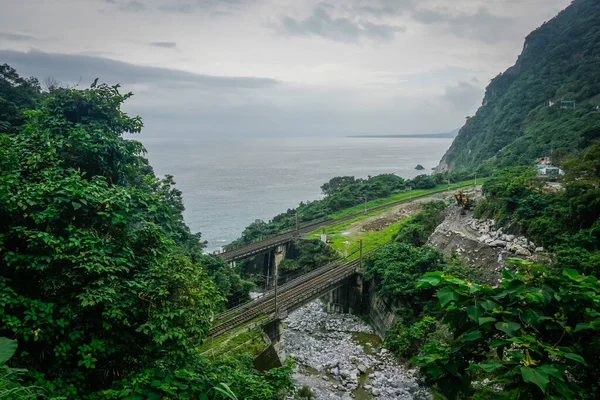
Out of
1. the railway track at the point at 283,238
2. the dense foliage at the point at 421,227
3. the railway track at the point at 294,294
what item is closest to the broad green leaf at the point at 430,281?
the railway track at the point at 294,294

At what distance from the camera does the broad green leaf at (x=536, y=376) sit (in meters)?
2.41

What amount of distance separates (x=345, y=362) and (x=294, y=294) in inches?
231

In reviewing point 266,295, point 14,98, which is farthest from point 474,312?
point 14,98

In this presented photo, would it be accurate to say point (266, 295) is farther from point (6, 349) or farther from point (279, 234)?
point (6, 349)

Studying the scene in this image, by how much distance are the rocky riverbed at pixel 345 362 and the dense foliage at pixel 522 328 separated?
15.1 m

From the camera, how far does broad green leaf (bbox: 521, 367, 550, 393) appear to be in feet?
7.91

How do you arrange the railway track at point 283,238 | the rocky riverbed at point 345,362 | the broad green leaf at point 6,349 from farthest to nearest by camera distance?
the railway track at point 283,238
the rocky riverbed at point 345,362
the broad green leaf at point 6,349

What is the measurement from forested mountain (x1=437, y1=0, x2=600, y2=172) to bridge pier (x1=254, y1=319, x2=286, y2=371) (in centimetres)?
3083

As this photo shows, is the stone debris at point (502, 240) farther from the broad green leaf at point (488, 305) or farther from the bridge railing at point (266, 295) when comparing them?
the broad green leaf at point (488, 305)

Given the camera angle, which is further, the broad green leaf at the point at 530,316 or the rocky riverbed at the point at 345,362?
the rocky riverbed at the point at 345,362

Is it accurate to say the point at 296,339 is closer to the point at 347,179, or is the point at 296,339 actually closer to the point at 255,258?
the point at 255,258

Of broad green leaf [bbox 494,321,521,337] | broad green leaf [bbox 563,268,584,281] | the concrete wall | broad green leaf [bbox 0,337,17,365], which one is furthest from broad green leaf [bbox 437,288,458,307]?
the concrete wall

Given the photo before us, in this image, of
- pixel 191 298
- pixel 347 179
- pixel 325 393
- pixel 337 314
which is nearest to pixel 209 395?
pixel 191 298

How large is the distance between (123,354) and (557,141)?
54401 mm
